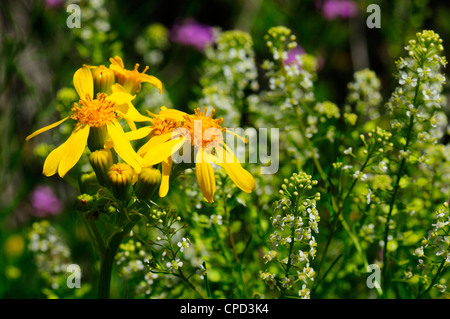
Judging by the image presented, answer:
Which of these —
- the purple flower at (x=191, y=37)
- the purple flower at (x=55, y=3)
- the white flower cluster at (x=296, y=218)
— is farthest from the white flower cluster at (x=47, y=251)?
the purple flower at (x=191, y=37)

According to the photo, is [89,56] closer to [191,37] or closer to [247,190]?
[247,190]

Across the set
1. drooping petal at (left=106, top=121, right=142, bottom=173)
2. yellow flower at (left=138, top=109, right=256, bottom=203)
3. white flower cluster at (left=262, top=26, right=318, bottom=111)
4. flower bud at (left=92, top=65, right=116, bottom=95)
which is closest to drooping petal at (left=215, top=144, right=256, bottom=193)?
yellow flower at (left=138, top=109, right=256, bottom=203)

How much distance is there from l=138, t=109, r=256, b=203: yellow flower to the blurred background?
7.2 inches

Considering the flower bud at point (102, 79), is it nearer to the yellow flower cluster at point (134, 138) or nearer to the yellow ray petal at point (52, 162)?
the yellow flower cluster at point (134, 138)

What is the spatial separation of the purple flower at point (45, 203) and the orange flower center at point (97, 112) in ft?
4.65

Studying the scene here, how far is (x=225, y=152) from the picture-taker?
29.1 inches

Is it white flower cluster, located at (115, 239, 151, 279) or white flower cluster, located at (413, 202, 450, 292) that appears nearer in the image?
white flower cluster, located at (413, 202, 450, 292)

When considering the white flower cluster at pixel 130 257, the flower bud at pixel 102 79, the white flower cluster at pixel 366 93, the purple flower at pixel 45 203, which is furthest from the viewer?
the purple flower at pixel 45 203

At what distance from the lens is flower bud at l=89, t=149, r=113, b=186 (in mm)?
698

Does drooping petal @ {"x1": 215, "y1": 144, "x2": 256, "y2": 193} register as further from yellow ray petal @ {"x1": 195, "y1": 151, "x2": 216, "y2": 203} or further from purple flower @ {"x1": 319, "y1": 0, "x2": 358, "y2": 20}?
purple flower @ {"x1": 319, "y1": 0, "x2": 358, "y2": 20}

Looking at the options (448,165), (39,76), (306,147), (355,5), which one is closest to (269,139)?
(306,147)

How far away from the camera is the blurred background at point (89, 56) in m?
1.39

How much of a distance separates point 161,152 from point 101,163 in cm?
9
